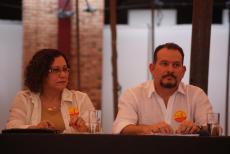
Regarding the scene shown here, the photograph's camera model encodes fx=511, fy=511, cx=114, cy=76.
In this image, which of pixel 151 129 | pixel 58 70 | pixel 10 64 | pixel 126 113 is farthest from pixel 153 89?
pixel 10 64

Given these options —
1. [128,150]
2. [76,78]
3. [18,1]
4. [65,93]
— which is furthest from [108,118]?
[128,150]

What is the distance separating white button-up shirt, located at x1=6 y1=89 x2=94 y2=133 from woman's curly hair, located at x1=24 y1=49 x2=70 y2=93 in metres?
0.05

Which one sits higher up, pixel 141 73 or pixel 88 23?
pixel 88 23

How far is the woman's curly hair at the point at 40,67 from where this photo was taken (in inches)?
126

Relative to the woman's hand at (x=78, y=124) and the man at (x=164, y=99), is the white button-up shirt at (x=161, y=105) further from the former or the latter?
the woman's hand at (x=78, y=124)

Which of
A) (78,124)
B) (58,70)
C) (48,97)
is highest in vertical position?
(58,70)

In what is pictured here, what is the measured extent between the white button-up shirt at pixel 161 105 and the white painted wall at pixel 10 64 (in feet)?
15.8

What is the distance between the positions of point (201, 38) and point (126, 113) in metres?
0.99

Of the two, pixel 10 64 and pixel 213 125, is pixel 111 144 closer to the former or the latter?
pixel 213 125

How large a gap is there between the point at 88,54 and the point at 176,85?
4607 millimetres

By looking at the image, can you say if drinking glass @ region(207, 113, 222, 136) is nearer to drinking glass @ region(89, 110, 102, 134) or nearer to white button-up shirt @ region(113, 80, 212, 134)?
white button-up shirt @ region(113, 80, 212, 134)

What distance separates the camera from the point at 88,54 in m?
7.57

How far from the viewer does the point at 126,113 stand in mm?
2996

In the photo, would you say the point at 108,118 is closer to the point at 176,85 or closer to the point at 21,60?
the point at 21,60
